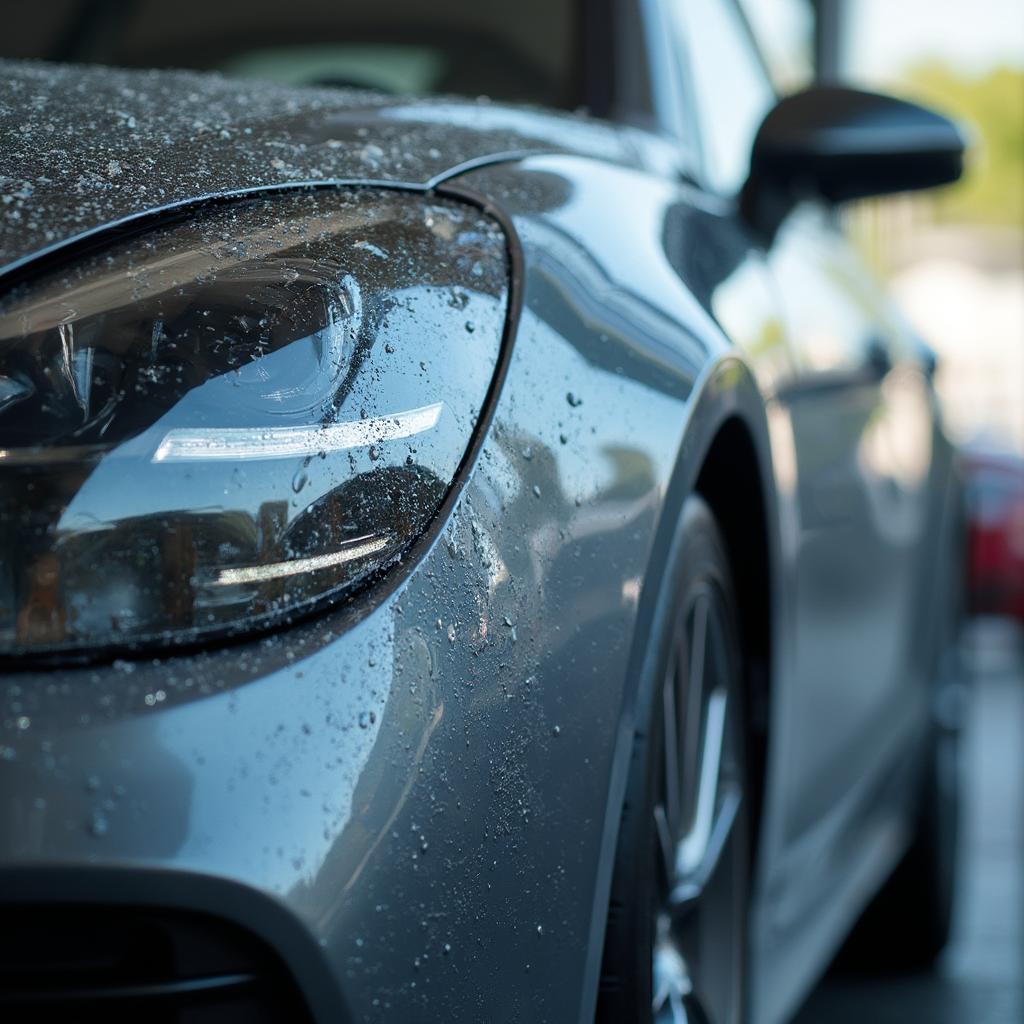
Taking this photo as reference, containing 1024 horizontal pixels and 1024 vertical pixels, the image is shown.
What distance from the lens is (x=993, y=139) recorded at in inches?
2061

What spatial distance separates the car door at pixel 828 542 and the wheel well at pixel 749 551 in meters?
0.02

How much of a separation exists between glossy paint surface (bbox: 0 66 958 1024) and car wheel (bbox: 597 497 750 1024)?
6 cm

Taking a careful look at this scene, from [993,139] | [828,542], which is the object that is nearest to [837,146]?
[828,542]

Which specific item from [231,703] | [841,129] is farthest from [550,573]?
[841,129]

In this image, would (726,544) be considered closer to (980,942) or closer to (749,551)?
(749,551)

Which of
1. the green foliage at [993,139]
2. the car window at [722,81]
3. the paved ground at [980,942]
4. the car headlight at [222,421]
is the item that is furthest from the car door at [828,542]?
the green foliage at [993,139]

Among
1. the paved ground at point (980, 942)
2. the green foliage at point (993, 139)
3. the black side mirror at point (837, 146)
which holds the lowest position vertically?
the green foliage at point (993, 139)

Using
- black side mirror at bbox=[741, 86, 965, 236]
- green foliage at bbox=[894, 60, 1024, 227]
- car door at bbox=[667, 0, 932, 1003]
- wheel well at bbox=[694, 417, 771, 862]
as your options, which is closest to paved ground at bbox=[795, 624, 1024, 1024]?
car door at bbox=[667, 0, 932, 1003]

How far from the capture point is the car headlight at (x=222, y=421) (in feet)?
3.38

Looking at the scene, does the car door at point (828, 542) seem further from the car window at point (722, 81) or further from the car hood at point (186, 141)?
the car hood at point (186, 141)

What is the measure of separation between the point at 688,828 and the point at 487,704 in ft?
2.11

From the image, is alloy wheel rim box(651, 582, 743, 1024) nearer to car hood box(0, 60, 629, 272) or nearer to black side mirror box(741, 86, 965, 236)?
car hood box(0, 60, 629, 272)

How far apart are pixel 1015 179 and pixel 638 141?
53209mm

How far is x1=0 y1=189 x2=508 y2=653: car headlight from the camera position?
1.03m
